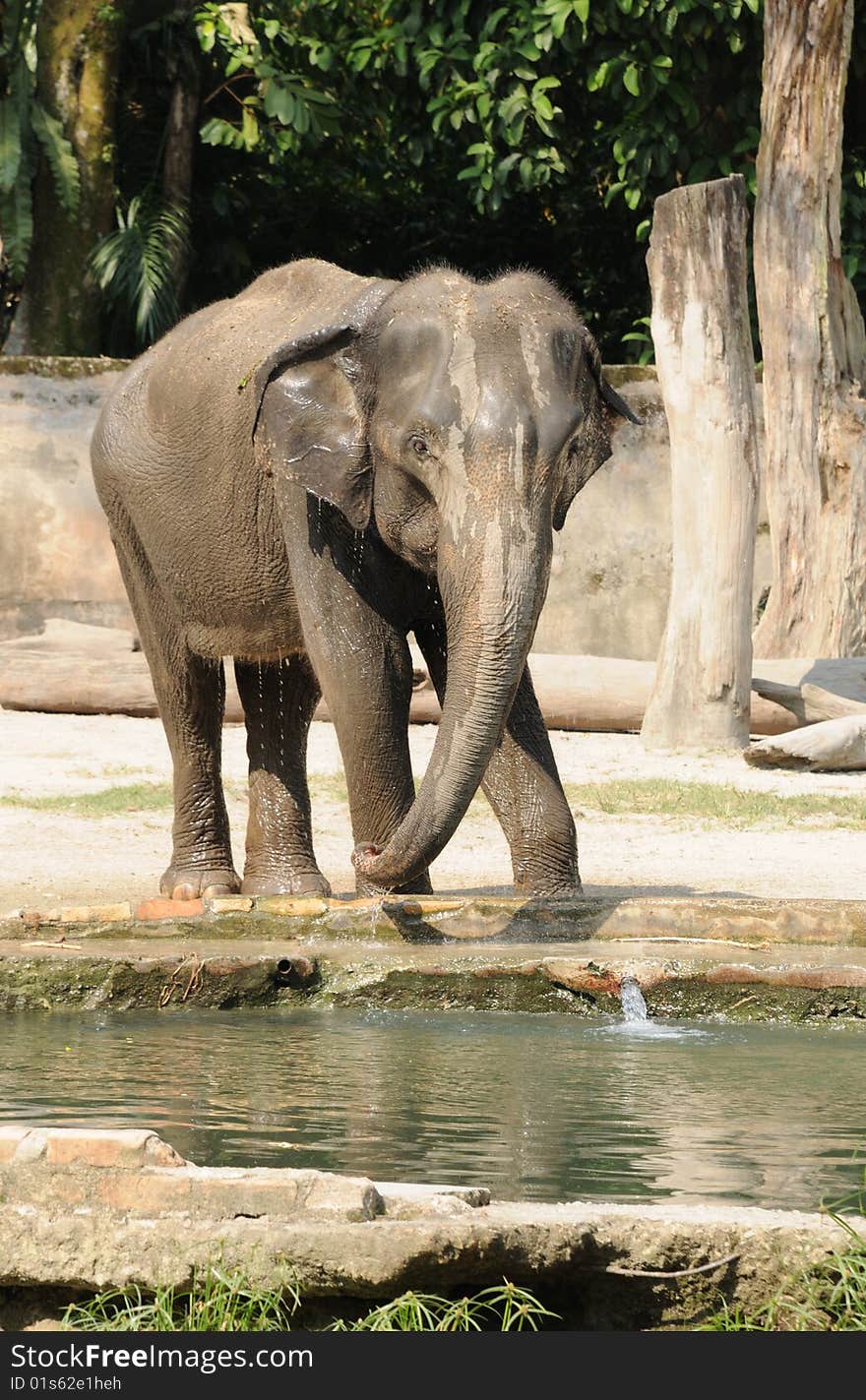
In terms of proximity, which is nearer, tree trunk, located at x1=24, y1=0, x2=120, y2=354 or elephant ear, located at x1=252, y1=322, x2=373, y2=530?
elephant ear, located at x1=252, y1=322, x2=373, y2=530

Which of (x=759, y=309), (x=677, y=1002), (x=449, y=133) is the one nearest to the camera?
(x=677, y=1002)

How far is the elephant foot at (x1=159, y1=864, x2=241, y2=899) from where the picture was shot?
779 centimetres

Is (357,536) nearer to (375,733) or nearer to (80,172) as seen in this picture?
(375,733)

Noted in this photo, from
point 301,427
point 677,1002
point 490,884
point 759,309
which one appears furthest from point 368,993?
point 759,309

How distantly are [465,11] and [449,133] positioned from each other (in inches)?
52.3

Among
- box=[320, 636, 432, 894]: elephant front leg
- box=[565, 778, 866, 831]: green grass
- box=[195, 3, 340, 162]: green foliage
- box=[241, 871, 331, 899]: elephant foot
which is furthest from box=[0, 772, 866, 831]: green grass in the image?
Result: box=[195, 3, 340, 162]: green foliage

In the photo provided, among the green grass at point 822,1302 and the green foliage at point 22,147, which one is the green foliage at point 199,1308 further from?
the green foliage at point 22,147

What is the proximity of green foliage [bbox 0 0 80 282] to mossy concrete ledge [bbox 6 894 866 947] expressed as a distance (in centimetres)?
1059

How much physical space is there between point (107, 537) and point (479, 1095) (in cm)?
1017

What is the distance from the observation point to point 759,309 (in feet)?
43.4

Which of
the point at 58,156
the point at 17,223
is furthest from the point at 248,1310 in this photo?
the point at 17,223

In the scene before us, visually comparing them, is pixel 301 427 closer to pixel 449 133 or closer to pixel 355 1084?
pixel 355 1084

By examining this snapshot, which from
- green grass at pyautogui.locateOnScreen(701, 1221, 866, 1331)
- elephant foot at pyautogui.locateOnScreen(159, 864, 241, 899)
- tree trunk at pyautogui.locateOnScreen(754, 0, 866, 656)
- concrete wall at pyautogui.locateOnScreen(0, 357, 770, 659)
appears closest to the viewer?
green grass at pyautogui.locateOnScreen(701, 1221, 866, 1331)

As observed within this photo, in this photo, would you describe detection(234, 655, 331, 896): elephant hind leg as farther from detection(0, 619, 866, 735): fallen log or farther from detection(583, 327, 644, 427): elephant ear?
detection(0, 619, 866, 735): fallen log
